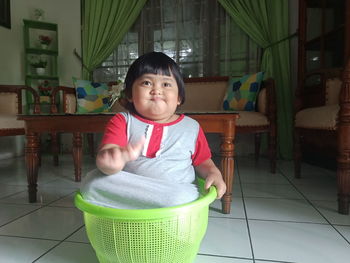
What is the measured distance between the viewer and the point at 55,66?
9.70 feet

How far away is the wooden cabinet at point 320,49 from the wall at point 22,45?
238 centimetres

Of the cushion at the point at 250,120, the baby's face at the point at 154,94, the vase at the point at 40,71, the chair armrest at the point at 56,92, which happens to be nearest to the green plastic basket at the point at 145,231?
the baby's face at the point at 154,94

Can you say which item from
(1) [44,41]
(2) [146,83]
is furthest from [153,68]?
(1) [44,41]

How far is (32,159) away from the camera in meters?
1.28

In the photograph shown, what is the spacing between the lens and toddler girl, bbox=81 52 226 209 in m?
0.59

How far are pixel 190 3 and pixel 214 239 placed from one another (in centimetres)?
254

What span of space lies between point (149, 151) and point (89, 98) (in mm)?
1944

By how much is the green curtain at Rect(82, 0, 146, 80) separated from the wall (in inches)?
6.1

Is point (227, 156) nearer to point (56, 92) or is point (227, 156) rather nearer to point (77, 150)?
point (77, 150)

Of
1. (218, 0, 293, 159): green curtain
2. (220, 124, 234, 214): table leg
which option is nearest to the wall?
(218, 0, 293, 159): green curtain

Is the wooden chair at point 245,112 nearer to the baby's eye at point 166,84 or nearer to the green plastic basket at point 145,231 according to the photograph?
the baby's eye at point 166,84

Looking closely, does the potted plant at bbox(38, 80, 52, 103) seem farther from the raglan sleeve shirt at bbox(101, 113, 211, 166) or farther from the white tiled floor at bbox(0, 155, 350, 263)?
the raglan sleeve shirt at bbox(101, 113, 211, 166)

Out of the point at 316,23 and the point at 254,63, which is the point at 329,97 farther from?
the point at 254,63

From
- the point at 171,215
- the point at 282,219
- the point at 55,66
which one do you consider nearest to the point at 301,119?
the point at 282,219
